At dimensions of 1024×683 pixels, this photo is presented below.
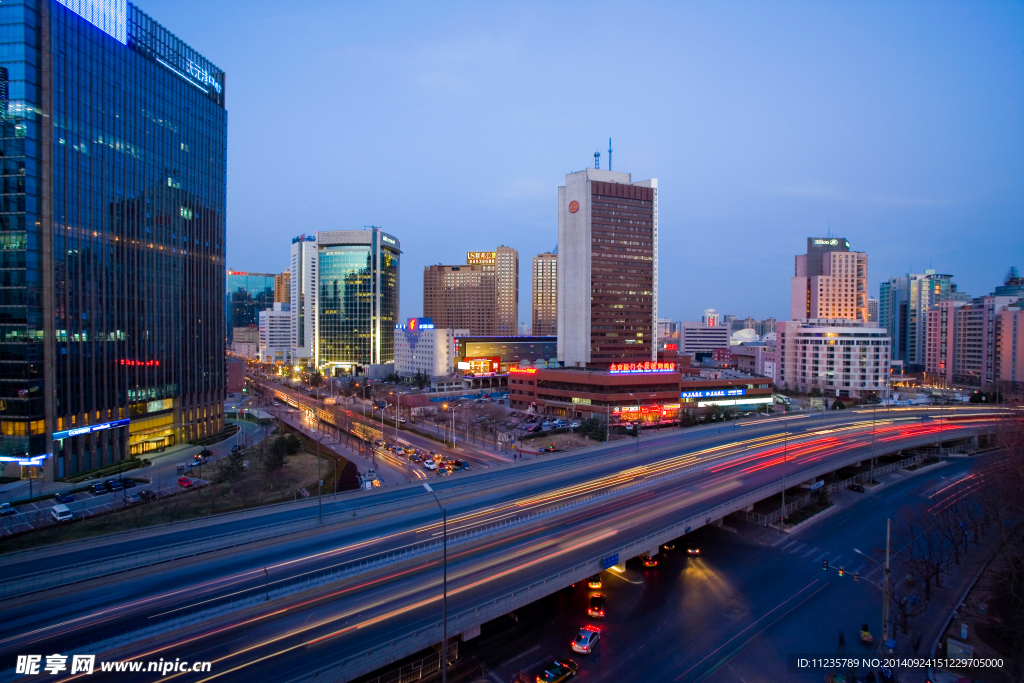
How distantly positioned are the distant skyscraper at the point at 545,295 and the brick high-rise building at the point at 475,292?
13088 millimetres

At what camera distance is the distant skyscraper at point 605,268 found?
267ft

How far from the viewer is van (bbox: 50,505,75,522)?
25.2 metres

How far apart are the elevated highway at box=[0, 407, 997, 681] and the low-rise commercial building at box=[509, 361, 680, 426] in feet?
89.9

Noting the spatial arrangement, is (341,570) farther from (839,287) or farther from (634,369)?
(839,287)

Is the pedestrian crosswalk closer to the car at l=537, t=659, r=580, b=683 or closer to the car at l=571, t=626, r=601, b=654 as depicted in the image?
the car at l=571, t=626, r=601, b=654

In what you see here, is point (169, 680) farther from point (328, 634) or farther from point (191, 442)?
point (191, 442)

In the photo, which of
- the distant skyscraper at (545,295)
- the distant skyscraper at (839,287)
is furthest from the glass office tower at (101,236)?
the distant skyscraper at (545,295)

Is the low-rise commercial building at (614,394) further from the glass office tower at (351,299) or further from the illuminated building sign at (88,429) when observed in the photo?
the glass office tower at (351,299)

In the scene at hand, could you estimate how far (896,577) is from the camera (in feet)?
74.8

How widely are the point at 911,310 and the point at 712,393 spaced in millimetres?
92961

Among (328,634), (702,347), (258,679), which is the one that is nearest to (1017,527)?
(328,634)

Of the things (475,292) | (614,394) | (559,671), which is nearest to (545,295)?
(475,292)

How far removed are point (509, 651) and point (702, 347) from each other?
5540 inches

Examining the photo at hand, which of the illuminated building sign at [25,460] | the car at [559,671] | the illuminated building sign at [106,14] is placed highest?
the illuminated building sign at [106,14]
